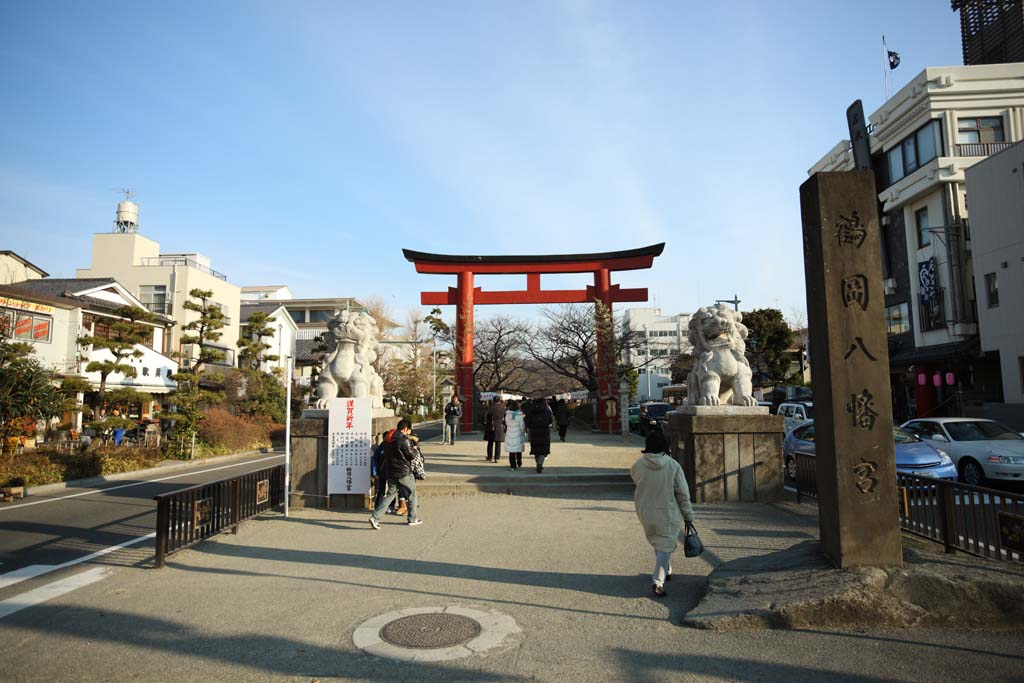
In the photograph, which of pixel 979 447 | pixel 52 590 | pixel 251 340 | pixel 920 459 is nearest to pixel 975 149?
pixel 979 447

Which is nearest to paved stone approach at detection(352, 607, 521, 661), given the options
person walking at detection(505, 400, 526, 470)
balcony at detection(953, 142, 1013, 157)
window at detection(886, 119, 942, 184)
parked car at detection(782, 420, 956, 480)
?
parked car at detection(782, 420, 956, 480)

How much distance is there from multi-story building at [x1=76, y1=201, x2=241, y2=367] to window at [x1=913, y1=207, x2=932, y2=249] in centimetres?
3708

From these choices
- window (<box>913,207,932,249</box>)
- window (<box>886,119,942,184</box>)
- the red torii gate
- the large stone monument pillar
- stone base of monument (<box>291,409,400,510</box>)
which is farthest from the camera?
the red torii gate

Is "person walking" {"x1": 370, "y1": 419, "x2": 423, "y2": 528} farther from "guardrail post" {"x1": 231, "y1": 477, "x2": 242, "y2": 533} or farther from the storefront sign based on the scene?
the storefront sign

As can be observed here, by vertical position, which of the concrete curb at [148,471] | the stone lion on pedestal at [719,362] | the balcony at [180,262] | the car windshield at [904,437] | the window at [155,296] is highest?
the balcony at [180,262]

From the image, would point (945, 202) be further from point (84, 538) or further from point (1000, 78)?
point (84, 538)

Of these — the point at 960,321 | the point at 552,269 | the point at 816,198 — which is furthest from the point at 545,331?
the point at 816,198

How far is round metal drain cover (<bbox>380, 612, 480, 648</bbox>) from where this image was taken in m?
4.49

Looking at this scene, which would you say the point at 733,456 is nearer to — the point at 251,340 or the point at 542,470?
the point at 542,470

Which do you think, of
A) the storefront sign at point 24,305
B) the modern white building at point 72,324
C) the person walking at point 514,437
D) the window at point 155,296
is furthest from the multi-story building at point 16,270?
the person walking at point 514,437

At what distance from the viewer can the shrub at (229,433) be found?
22487mm

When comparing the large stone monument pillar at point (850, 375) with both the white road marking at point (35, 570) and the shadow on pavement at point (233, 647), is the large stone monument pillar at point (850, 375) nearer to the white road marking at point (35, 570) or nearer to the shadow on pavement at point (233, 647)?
the shadow on pavement at point (233, 647)

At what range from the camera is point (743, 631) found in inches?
179

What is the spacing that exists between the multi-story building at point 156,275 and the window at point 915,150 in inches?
1457
